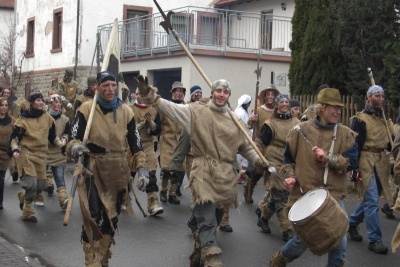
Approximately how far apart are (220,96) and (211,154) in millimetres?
555

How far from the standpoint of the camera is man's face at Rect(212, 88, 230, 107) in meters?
7.46

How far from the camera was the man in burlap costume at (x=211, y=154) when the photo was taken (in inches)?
288

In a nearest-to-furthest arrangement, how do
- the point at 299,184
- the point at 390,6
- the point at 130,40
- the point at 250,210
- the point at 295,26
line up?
the point at 299,184 < the point at 250,210 < the point at 390,6 < the point at 295,26 < the point at 130,40

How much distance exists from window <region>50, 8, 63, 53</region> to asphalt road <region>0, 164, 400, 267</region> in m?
23.7

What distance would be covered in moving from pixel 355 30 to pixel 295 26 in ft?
12.8

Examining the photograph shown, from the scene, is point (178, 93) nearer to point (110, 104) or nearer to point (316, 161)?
point (110, 104)

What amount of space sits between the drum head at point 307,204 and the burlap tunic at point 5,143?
6.05m

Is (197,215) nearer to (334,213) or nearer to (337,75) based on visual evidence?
(334,213)

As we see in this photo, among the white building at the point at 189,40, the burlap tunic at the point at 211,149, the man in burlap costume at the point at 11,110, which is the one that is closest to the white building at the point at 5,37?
the white building at the point at 189,40

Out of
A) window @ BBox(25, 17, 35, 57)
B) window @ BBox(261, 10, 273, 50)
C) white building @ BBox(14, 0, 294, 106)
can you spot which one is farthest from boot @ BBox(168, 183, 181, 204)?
window @ BBox(25, 17, 35, 57)

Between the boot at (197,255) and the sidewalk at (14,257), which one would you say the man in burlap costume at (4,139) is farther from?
the boot at (197,255)

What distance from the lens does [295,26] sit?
19.3m

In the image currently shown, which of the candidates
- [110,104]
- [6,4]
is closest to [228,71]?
[110,104]

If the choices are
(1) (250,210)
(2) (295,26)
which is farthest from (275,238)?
(2) (295,26)
